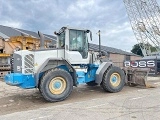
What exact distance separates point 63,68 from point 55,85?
2.86 ft

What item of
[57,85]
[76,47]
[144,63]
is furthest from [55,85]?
[144,63]

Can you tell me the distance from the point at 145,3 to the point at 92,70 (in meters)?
36.6

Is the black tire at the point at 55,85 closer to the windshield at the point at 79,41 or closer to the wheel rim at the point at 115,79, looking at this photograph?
the windshield at the point at 79,41

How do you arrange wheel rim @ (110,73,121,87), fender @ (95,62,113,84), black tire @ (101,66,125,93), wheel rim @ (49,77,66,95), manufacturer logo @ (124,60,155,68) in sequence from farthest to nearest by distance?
manufacturer logo @ (124,60,155,68) → wheel rim @ (110,73,121,87) → black tire @ (101,66,125,93) → fender @ (95,62,113,84) → wheel rim @ (49,77,66,95)

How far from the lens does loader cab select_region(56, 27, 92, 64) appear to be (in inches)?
307

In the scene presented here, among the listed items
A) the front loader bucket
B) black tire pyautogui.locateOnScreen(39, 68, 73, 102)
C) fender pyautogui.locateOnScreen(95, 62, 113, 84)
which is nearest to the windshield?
fender pyautogui.locateOnScreen(95, 62, 113, 84)

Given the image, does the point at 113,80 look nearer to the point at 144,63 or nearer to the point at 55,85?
the point at 55,85

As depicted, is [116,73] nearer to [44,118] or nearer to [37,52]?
[37,52]

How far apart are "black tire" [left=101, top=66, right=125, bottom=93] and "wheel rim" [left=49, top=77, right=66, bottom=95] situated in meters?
1.94

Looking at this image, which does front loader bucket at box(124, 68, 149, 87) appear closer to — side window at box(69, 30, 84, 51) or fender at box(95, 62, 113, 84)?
fender at box(95, 62, 113, 84)

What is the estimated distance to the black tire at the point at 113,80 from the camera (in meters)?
8.27

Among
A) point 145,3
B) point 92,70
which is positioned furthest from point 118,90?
point 145,3

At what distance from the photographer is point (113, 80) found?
8.59 m

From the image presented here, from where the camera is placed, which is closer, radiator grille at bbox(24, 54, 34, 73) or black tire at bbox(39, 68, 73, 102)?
black tire at bbox(39, 68, 73, 102)
